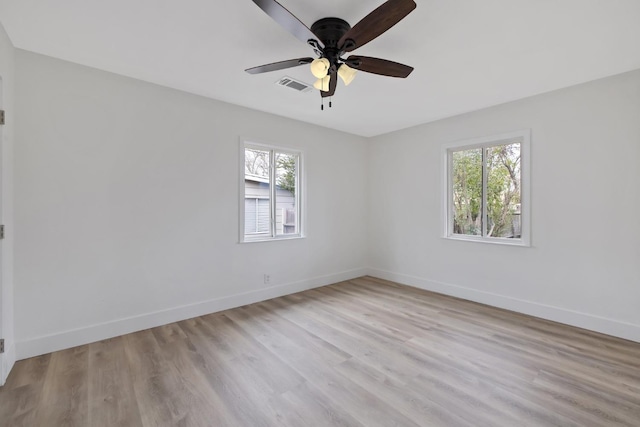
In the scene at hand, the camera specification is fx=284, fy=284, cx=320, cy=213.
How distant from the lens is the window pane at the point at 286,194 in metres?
4.22

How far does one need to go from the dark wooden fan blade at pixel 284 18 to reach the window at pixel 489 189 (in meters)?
2.99

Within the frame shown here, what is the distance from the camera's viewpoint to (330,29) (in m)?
2.04

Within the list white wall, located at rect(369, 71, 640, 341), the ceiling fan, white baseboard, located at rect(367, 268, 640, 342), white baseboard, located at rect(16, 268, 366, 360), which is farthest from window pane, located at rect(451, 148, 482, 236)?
white baseboard, located at rect(16, 268, 366, 360)

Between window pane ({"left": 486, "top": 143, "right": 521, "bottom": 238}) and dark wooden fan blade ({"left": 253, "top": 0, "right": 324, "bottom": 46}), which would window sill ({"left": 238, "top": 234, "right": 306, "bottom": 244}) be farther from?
window pane ({"left": 486, "top": 143, "right": 521, "bottom": 238})

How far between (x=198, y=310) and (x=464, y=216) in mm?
3805

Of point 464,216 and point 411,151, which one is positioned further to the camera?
point 411,151

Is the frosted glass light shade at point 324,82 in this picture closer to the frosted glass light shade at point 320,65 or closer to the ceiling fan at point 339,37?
the ceiling fan at point 339,37

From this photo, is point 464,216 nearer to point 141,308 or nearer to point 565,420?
point 565,420

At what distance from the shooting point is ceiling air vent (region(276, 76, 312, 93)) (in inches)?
117

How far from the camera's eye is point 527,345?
8.73 feet

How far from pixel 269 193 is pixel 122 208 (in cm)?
179

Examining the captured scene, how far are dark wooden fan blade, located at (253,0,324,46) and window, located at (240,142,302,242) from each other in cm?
208

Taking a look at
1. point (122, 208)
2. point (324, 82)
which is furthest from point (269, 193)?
point (324, 82)

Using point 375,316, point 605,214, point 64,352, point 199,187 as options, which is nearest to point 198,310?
point 64,352
